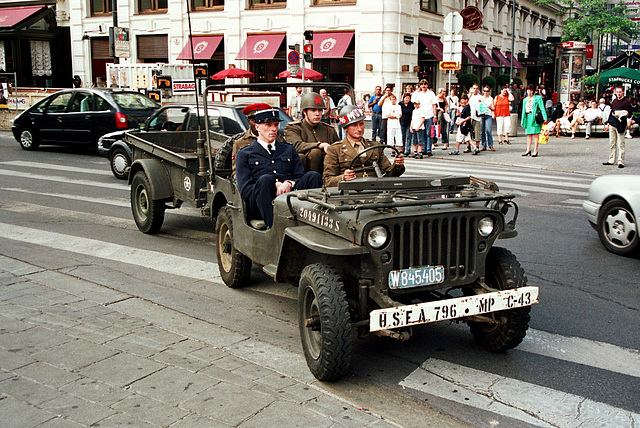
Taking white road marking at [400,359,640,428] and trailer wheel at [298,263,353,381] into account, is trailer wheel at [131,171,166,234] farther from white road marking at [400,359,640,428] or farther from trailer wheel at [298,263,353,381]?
white road marking at [400,359,640,428]

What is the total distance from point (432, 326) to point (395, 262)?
143 centimetres

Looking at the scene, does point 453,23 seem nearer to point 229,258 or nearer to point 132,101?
point 132,101

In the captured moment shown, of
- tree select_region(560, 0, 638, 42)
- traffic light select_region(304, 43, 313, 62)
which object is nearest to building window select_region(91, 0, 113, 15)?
traffic light select_region(304, 43, 313, 62)

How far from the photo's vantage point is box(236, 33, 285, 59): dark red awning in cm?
3272

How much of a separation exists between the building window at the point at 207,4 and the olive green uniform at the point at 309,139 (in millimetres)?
28791

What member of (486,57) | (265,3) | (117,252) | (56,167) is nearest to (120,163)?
(56,167)

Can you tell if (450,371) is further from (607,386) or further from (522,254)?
(522,254)

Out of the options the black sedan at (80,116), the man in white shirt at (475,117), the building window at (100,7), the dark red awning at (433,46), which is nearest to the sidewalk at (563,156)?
the man in white shirt at (475,117)

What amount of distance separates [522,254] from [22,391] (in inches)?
227

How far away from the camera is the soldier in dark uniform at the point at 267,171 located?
585cm

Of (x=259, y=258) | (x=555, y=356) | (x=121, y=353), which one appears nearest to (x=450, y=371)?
(x=555, y=356)

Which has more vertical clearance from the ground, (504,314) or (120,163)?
(120,163)

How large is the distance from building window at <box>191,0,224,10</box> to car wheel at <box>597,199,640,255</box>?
29.4 m

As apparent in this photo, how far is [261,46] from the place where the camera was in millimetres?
33219
